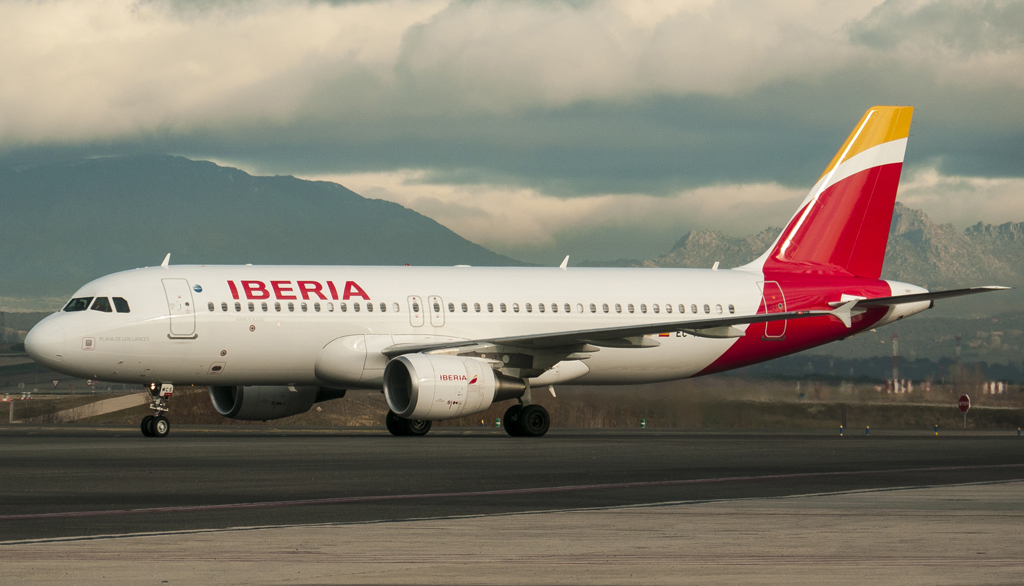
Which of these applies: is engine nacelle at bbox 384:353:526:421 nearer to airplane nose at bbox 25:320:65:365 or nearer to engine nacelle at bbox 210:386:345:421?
engine nacelle at bbox 210:386:345:421

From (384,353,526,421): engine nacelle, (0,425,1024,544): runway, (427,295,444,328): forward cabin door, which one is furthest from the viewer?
(427,295,444,328): forward cabin door

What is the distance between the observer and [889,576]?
9.05 metres

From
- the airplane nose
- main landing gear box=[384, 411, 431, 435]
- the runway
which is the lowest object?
the runway

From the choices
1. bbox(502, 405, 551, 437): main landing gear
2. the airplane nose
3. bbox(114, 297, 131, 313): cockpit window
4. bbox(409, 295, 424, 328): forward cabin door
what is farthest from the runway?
bbox(409, 295, 424, 328): forward cabin door

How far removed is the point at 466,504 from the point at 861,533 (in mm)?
4406

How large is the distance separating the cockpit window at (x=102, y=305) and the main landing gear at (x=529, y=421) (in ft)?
29.9

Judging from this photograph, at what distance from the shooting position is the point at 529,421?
31.2 m

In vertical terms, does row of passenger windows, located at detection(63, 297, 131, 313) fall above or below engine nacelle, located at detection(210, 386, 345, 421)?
above

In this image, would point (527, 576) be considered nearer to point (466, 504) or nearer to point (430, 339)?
point (466, 504)

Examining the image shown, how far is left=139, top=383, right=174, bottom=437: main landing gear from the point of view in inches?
1151

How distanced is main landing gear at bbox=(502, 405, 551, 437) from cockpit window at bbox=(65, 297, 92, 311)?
379 inches

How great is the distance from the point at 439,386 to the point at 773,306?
1151cm

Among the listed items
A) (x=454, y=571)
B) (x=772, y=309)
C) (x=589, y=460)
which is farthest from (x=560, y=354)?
(x=454, y=571)

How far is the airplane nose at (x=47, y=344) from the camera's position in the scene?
2870 cm
